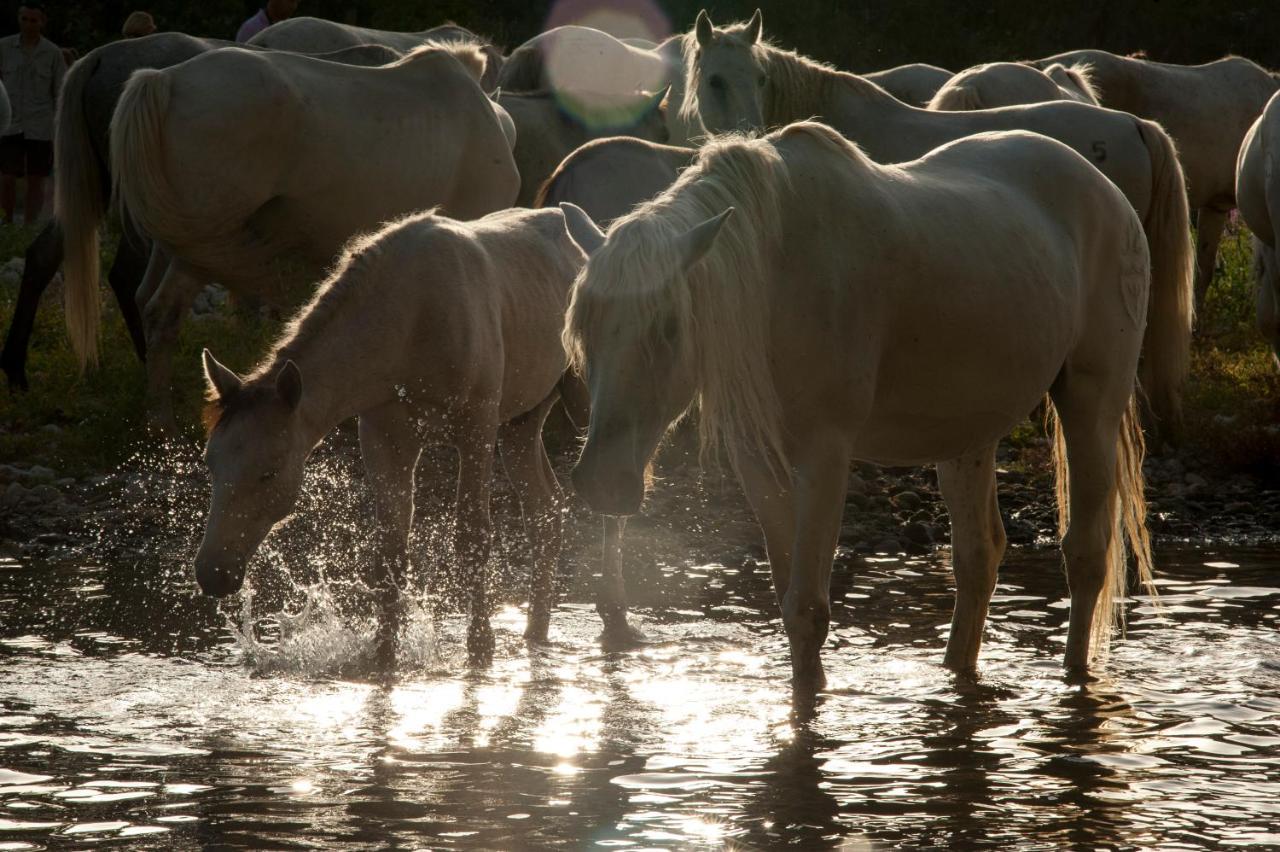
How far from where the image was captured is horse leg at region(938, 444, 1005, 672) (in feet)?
20.9

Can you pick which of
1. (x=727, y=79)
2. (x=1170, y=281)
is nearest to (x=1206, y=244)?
(x=727, y=79)

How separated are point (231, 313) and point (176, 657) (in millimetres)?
6538

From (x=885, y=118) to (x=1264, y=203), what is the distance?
2.89 m

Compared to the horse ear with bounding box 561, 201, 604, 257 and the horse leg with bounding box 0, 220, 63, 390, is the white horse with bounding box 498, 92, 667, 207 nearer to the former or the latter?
the horse leg with bounding box 0, 220, 63, 390

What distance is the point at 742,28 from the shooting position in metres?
9.85

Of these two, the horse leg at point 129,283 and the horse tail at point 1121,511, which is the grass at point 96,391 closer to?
the horse leg at point 129,283

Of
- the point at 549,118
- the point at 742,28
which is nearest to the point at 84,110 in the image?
the point at 549,118

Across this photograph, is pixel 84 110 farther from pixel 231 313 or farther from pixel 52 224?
pixel 231 313

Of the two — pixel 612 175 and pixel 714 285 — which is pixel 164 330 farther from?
pixel 714 285

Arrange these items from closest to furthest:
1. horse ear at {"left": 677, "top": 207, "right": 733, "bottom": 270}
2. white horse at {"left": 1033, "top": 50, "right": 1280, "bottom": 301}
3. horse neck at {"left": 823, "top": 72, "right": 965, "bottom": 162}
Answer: horse ear at {"left": 677, "top": 207, "right": 733, "bottom": 270} → horse neck at {"left": 823, "top": 72, "right": 965, "bottom": 162} → white horse at {"left": 1033, "top": 50, "right": 1280, "bottom": 301}

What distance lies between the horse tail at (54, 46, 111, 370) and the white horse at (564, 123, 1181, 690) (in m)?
5.80

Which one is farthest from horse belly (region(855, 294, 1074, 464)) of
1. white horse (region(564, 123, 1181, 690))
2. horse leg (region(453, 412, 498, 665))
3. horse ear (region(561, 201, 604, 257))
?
horse ear (region(561, 201, 604, 257))

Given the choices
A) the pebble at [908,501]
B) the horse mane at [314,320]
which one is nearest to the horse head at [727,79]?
the pebble at [908,501]

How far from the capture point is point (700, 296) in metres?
4.93
